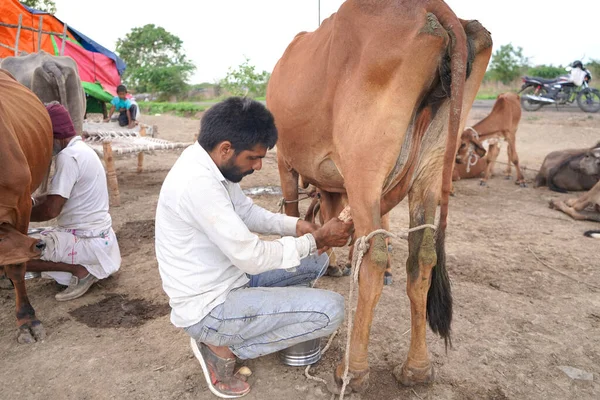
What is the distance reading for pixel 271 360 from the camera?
2.80 meters

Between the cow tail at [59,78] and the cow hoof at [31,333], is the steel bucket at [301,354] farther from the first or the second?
the cow tail at [59,78]

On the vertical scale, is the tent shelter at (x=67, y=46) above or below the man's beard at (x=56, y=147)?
above

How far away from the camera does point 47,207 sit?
3498mm

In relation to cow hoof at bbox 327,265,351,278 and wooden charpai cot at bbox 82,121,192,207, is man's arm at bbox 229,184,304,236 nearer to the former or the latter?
cow hoof at bbox 327,265,351,278

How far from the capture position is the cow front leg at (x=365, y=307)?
2373 millimetres

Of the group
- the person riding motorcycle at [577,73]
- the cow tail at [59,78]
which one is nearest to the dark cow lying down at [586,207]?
the cow tail at [59,78]

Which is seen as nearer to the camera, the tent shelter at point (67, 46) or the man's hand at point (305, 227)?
the man's hand at point (305, 227)

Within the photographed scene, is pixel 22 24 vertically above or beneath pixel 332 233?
above

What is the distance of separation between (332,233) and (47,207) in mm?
2305

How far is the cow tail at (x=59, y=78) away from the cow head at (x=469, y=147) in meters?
5.88

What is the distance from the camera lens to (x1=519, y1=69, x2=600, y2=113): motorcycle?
1573cm

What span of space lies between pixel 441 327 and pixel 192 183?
1557 mm

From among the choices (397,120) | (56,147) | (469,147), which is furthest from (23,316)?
(469,147)

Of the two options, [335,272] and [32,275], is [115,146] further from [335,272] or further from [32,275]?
[335,272]
